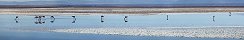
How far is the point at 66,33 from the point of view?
14.7 m

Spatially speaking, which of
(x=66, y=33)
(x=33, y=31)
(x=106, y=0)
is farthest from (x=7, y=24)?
(x=106, y=0)

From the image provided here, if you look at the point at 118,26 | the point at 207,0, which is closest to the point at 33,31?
the point at 118,26

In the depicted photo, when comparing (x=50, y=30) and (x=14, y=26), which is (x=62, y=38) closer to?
(x=50, y=30)

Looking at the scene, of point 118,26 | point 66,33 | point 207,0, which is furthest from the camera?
point 207,0

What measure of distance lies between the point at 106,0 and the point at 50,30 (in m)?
28.2

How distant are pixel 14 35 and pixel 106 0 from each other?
2921 centimetres

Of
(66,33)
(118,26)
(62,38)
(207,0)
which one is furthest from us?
(207,0)

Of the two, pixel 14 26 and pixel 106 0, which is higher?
pixel 14 26

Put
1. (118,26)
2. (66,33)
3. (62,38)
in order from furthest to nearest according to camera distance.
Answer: (118,26) < (66,33) < (62,38)

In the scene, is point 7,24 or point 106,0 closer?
point 7,24

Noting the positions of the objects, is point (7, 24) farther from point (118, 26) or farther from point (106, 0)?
point (106, 0)

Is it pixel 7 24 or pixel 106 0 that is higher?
pixel 7 24

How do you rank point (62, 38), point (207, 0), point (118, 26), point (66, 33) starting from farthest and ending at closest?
point (207, 0), point (118, 26), point (66, 33), point (62, 38)

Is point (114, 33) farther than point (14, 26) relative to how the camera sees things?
No
